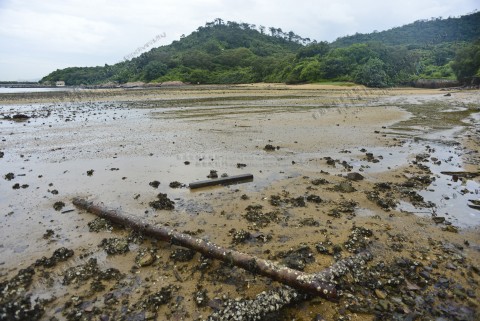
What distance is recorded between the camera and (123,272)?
4.43 meters

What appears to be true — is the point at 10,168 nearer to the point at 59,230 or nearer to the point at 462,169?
the point at 59,230

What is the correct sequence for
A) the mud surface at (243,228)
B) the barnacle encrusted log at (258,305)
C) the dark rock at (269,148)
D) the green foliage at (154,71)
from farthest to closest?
the green foliage at (154,71) < the dark rock at (269,148) < the mud surface at (243,228) < the barnacle encrusted log at (258,305)

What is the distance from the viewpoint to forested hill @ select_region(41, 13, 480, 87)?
6475 cm

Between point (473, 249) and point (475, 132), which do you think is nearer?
point (473, 249)

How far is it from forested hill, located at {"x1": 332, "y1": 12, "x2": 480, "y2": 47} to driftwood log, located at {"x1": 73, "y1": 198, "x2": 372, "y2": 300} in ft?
470

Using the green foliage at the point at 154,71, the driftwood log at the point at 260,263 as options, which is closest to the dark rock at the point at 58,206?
the driftwood log at the point at 260,263

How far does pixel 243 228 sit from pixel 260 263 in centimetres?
172

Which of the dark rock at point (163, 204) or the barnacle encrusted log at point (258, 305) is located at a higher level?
the dark rock at point (163, 204)

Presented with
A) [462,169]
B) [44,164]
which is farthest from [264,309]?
[44,164]

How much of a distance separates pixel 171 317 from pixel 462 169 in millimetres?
9576

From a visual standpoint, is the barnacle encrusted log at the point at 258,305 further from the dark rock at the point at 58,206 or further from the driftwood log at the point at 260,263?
the dark rock at the point at 58,206

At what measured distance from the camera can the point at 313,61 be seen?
74.8 meters

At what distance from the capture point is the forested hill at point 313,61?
64.8m

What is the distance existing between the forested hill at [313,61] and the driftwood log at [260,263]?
214ft
